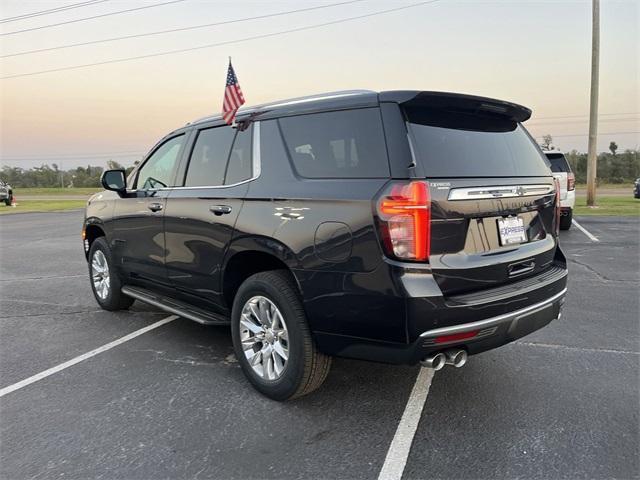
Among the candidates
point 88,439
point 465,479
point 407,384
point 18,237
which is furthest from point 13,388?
point 18,237

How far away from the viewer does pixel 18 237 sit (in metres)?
13.0

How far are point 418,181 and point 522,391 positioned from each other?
5.79 ft

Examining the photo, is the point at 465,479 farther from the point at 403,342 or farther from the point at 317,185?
the point at 317,185

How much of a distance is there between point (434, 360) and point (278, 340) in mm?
1051

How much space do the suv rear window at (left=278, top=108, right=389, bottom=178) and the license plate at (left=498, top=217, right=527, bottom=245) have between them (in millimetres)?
861

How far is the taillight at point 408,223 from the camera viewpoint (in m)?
2.68

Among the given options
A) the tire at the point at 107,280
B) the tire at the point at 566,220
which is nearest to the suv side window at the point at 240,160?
the tire at the point at 107,280

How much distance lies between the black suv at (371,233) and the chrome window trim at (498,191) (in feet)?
0.03

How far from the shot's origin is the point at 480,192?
2.96 m

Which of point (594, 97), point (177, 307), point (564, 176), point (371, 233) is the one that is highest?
point (594, 97)

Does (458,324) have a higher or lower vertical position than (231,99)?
lower

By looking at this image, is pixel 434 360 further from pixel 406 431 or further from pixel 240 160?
pixel 240 160

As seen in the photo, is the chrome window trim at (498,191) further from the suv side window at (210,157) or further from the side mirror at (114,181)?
the side mirror at (114,181)

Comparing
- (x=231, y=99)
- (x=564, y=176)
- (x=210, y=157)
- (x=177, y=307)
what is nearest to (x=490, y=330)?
(x=210, y=157)
